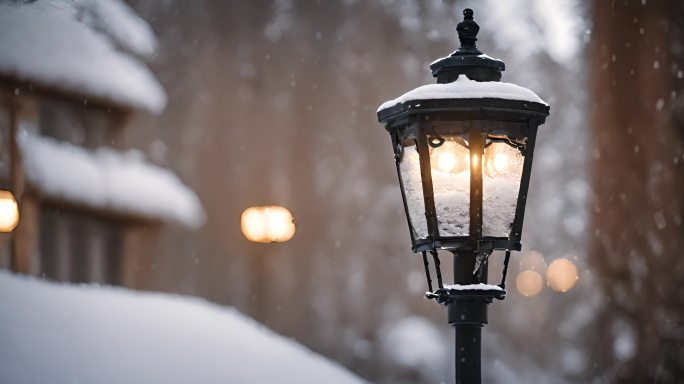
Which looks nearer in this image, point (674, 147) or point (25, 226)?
point (25, 226)

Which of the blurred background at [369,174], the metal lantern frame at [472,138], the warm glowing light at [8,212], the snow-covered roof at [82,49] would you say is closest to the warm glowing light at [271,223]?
the blurred background at [369,174]

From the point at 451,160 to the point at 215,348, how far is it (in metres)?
6.72

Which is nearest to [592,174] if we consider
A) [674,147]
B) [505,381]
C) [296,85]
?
[674,147]

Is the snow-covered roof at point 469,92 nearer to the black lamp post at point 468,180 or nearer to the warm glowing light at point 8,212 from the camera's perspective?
the black lamp post at point 468,180

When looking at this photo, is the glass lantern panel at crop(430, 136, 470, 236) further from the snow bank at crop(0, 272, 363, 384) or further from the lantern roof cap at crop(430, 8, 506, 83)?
the snow bank at crop(0, 272, 363, 384)

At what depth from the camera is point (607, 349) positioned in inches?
435

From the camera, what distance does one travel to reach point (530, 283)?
1075cm

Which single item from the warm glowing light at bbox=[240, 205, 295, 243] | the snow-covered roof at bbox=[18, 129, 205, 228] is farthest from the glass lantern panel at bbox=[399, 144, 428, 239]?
the warm glowing light at bbox=[240, 205, 295, 243]

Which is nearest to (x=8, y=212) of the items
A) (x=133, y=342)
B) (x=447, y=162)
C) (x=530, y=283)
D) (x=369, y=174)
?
(x=133, y=342)

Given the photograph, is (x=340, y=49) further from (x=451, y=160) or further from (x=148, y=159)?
(x=451, y=160)

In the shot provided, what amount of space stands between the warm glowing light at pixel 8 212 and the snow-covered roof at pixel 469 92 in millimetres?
5669

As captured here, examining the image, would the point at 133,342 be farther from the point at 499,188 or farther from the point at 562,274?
the point at 499,188

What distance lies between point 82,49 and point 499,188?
6662mm

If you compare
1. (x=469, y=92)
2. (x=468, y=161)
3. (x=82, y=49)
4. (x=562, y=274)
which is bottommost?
(x=468, y=161)
